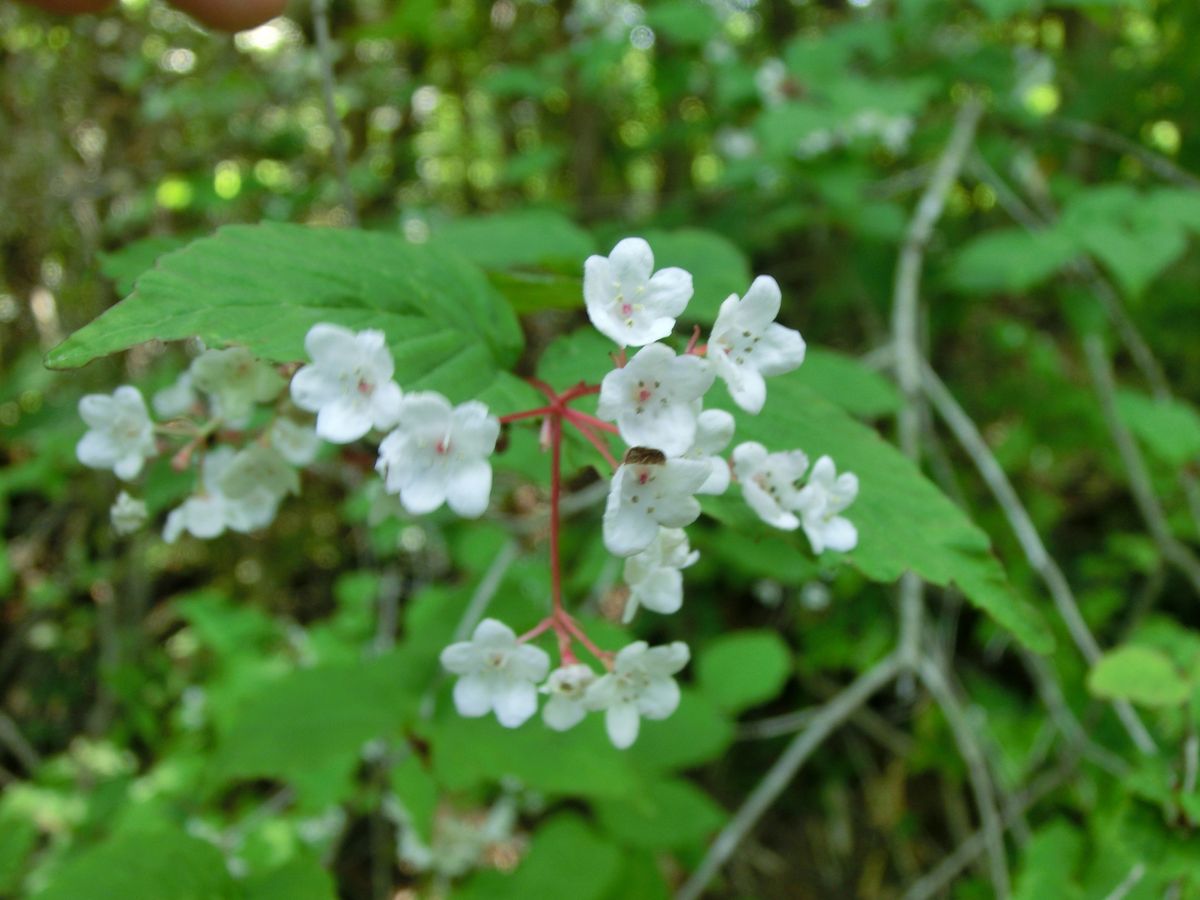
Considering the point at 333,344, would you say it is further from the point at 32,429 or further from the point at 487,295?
the point at 32,429

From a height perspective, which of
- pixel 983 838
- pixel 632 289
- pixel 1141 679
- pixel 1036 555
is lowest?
pixel 983 838

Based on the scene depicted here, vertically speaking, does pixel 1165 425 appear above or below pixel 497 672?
below

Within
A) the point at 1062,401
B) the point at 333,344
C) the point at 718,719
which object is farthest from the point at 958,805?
the point at 333,344

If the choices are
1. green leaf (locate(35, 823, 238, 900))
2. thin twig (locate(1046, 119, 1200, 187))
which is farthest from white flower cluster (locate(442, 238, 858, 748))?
thin twig (locate(1046, 119, 1200, 187))

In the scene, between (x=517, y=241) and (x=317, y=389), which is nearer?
(x=317, y=389)

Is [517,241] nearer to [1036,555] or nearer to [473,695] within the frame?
[473,695]

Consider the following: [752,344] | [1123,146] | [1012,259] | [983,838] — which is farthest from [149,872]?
[1123,146]
